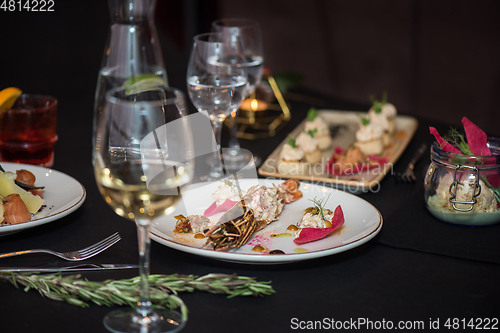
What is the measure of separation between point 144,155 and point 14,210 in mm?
511

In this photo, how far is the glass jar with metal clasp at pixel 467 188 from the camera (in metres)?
1.10

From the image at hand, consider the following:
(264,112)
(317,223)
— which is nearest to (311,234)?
(317,223)

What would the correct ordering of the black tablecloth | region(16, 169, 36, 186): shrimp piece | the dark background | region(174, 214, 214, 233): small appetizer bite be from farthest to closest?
1. the dark background
2. region(16, 169, 36, 186): shrimp piece
3. region(174, 214, 214, 233): small appetizer bite
4. the black tablecloth

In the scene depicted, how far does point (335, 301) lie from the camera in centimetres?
86

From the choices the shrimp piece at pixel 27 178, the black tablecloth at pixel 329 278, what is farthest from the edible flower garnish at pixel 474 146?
the shrimp piece at pixel 27 178

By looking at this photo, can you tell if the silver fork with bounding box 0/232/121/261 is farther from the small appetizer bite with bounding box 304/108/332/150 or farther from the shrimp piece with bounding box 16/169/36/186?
the small appetizer bite with bounding box 304/108/332/150

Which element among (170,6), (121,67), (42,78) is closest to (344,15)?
(170,6)

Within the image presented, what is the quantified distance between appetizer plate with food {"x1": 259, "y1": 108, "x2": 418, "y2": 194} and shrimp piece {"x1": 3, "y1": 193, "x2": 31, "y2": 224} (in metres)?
0.66

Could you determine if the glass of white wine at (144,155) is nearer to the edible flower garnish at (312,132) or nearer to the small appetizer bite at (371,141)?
the edible flower garnish at (312,132)

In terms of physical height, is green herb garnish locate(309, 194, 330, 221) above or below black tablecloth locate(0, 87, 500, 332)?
above

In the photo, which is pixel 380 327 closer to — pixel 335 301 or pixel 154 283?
pixel 335 301

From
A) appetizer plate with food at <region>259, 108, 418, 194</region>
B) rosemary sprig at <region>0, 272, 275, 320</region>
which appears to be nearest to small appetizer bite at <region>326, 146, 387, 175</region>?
appetizer plate with food at <region>259, 108, 418, 194</region>

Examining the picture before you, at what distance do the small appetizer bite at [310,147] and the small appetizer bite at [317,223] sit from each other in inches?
20.9

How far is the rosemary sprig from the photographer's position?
2.69ft
